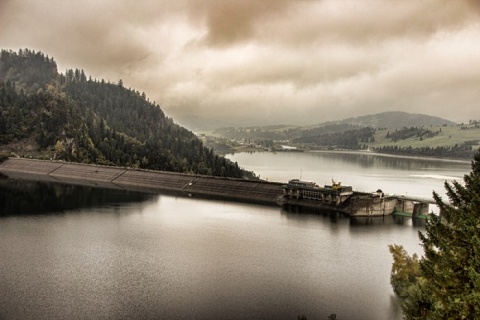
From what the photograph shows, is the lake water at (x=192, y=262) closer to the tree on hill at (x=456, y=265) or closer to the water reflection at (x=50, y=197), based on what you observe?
Result: the water reflection at (x=50, y=197)

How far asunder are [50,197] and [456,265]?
4649 inches

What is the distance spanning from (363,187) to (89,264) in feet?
418

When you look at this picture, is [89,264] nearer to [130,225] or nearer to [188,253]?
[188,253]

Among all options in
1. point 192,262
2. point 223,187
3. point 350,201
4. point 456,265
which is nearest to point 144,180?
point 223,187

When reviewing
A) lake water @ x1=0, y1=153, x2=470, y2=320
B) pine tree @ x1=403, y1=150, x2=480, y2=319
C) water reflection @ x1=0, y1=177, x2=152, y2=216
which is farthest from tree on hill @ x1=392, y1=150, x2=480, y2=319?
water reflection @ x1=0, y1=177, x2=152, y2=216

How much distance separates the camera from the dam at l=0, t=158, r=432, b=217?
110 metres

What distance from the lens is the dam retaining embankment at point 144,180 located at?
133 m

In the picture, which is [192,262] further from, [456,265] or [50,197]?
[50,197]

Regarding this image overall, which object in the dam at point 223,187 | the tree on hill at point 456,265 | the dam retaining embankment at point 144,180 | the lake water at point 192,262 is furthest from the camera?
the dam retaining embankment at point 144,180

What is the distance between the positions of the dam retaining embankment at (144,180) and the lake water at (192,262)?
800 inches

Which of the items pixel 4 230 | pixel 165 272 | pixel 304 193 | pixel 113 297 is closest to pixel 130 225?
pixel 4 230

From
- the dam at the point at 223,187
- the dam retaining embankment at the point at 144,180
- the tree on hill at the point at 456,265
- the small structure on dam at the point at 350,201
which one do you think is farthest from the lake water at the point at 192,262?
the dam retaining embankment at the point at 144,180

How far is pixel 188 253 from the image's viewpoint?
68.6 meters

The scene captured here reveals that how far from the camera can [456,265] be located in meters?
27.5
